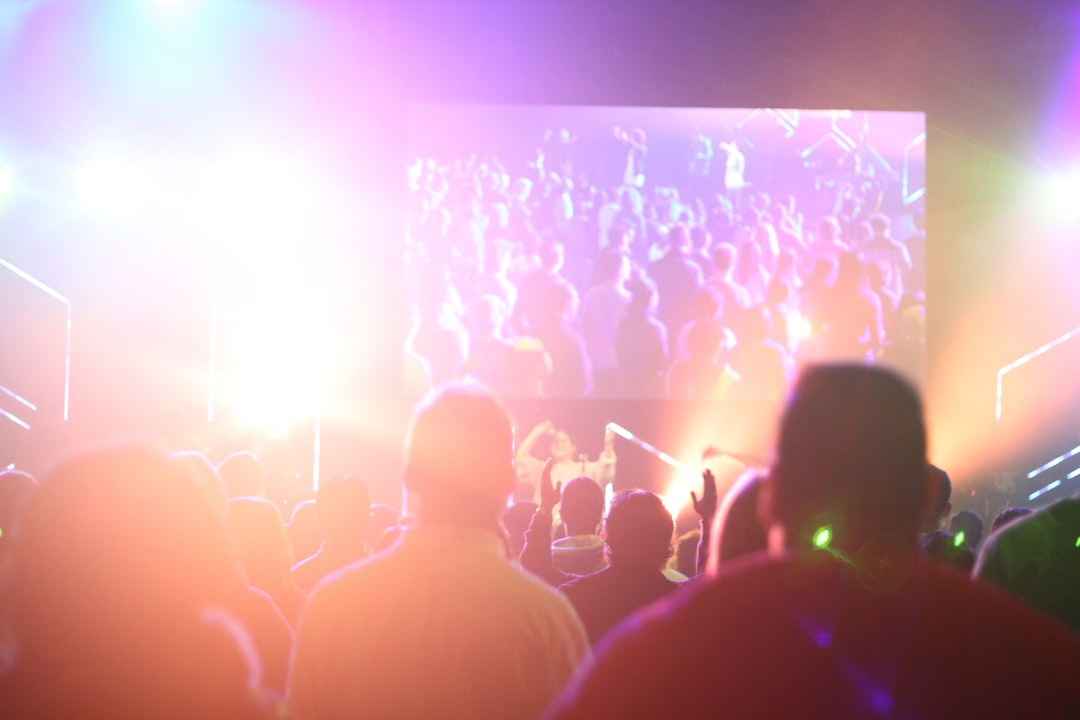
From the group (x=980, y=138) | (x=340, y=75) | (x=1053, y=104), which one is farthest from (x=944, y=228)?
(x=340, y=75)

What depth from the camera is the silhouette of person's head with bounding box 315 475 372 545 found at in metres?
3.41

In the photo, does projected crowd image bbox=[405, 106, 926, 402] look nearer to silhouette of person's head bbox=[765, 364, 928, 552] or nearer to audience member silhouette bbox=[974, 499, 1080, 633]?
audience member silhouette bbox=[974, 499, 1080, 633]

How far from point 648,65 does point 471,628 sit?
7815 mm

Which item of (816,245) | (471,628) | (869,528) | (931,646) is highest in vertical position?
(816,245)

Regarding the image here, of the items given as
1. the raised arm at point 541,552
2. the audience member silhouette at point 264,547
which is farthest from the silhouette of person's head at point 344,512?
the raised arm at point 541,552

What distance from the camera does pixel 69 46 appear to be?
8867 millimetres

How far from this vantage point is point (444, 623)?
1.85 meters

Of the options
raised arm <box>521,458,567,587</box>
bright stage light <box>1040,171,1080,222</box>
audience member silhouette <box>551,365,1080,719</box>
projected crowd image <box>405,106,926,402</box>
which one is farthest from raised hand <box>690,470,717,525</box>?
bright stage light <box>1040,171,1080,222</box>

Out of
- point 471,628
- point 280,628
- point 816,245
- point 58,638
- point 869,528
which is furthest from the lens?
point 816,245

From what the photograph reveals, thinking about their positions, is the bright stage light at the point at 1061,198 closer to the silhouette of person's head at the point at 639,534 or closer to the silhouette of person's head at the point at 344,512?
the silhouette of person's head at the point at 639,534

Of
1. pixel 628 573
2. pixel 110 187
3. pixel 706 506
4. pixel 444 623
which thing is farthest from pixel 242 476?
pixel 110 187

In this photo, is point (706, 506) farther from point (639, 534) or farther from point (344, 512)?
point (344, 512)

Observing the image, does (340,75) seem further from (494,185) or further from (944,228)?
(944,228)

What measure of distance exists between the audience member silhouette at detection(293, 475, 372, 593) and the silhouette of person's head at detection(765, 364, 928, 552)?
232cm
